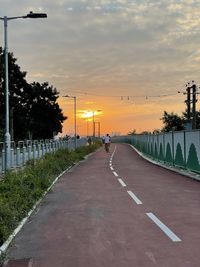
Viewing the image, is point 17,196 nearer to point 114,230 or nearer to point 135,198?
point 135,198

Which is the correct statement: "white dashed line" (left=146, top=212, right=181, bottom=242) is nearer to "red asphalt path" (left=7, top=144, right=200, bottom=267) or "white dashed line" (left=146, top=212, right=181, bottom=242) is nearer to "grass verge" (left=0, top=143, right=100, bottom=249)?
"red asphalt path" (left=7, top=144, right=200, bottom=267)

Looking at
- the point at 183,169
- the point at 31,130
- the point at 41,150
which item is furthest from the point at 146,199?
the point at 31,130

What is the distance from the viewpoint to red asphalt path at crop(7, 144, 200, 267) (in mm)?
7789

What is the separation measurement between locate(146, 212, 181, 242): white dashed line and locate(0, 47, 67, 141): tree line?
45696 millimetres

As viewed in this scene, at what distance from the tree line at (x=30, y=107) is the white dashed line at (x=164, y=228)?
150 feet

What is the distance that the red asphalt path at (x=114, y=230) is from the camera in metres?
7.79

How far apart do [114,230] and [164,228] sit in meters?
0.94

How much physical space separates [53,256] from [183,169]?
18344 mm

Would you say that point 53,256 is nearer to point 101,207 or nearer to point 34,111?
point 101,207

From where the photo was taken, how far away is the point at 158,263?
735 centimetres

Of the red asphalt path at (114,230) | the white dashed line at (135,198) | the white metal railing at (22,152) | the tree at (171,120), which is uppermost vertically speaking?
the tree at (171,120)

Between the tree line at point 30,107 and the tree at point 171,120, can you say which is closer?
the tree line at point 30,107

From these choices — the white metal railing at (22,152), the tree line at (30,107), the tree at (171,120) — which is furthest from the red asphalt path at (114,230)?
the tree at (171,120)

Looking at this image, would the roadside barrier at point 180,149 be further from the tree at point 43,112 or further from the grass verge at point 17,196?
the tree at point 43,112
